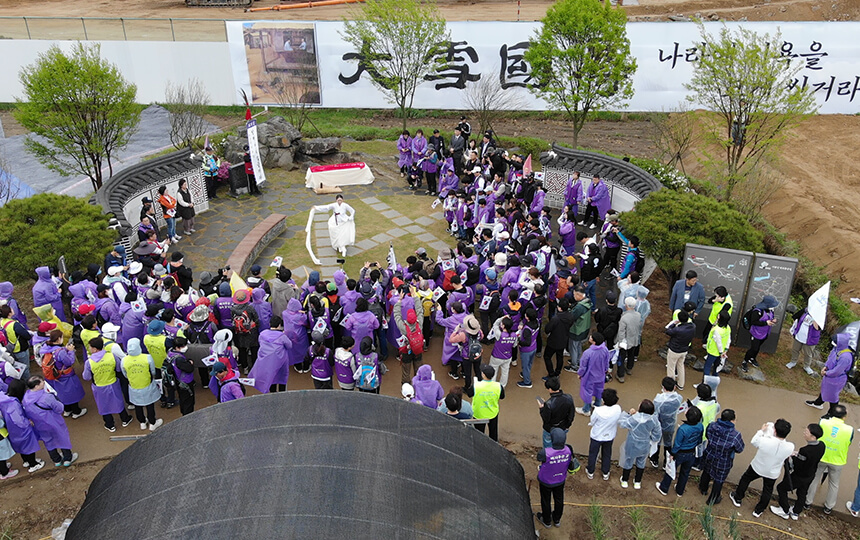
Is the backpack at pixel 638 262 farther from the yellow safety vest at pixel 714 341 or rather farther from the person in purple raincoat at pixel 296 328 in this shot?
the person in purple raincoat at pixel 296 328

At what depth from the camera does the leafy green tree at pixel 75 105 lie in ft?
43.2

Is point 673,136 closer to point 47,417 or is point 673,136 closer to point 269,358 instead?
point 269,358

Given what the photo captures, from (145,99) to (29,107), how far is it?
11.8 m

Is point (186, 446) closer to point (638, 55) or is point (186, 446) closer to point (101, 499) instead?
point (101, 499)

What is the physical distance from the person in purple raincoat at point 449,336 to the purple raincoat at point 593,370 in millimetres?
1700

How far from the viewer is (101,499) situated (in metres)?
4.67

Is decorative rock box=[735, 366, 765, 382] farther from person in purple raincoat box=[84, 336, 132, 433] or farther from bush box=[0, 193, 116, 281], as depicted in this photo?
bush box=[0, 193, 116, 281]

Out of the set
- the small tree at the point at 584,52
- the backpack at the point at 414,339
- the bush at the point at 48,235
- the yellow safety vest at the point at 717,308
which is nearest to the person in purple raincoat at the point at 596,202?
the small tree at the point at 584,52

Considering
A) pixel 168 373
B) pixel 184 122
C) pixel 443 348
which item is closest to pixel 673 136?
pixel 443 348

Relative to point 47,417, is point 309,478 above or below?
above

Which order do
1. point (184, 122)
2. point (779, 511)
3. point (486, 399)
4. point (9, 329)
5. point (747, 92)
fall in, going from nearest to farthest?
point (779, 511), point (486, 399), point (9, 329), point (747, 92), point (184, 122)

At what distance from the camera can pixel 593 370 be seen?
26.7 feet

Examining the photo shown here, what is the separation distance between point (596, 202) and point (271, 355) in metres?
8.52

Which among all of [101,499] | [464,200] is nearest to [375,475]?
[101,499]
